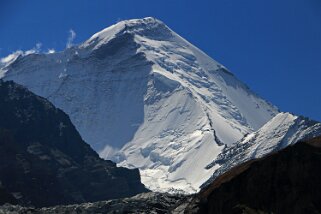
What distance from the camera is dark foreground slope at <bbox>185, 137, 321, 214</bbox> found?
169625mm

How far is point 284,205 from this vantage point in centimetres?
16925

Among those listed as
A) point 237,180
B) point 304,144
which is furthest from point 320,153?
point 237,180

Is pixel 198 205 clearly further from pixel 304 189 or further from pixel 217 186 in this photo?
pixel 304 189

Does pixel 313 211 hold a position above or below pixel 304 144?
below

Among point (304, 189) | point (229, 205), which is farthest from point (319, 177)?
point (229, 205)

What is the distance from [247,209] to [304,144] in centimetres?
1500

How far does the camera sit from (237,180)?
178125 mm

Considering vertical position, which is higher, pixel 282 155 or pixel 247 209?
pixel 282 155

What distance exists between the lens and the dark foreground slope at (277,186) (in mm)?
169625

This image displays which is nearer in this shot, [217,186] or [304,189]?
[304,189]

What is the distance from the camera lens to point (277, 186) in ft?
568

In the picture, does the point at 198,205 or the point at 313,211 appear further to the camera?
the point at 198,205

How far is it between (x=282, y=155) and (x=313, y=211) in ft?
42.8

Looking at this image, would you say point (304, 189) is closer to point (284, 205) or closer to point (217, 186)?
point (284, 205)
